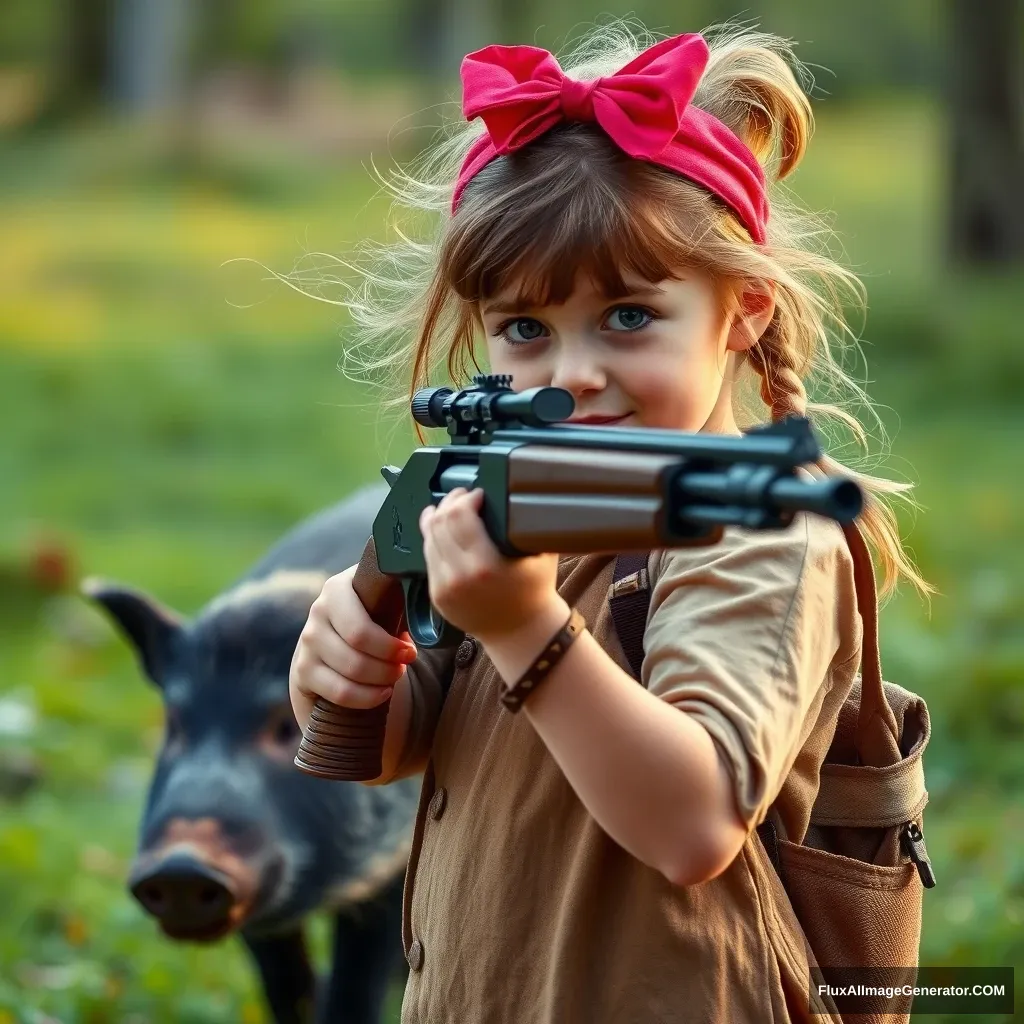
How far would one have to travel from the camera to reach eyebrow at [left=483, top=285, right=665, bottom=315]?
2.18 metres

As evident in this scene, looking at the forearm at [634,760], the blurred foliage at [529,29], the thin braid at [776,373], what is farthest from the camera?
the blurred foliage at [529,29]

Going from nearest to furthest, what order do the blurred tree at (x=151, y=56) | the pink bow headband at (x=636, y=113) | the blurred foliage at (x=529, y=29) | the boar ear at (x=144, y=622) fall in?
the pink bow headband at (x=636, y=113), the boar ear at (x=144, y=622), the blurred foliage at (x=529, y=29), the blurred tree at (x=151, y=56)

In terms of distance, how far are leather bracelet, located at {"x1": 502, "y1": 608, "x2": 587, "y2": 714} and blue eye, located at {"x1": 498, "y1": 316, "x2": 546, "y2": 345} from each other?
0.51m

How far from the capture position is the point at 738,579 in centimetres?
201

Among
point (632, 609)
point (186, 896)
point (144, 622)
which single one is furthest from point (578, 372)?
point (144, 622)

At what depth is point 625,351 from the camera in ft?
7.13

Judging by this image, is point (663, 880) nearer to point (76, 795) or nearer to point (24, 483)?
point (76, 795)

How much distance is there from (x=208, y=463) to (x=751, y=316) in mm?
7897

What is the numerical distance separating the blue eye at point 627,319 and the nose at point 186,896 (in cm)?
204

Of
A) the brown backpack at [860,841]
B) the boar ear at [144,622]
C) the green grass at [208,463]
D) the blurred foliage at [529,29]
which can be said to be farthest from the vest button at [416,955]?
the blurred foliage at [529,29]

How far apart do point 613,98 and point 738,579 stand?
28.6 inches

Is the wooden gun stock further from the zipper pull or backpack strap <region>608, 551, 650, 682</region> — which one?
the zipper pull

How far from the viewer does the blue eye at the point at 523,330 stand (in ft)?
7.38

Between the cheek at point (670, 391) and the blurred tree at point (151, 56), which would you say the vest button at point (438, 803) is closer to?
the cheek at point (670, 391)
